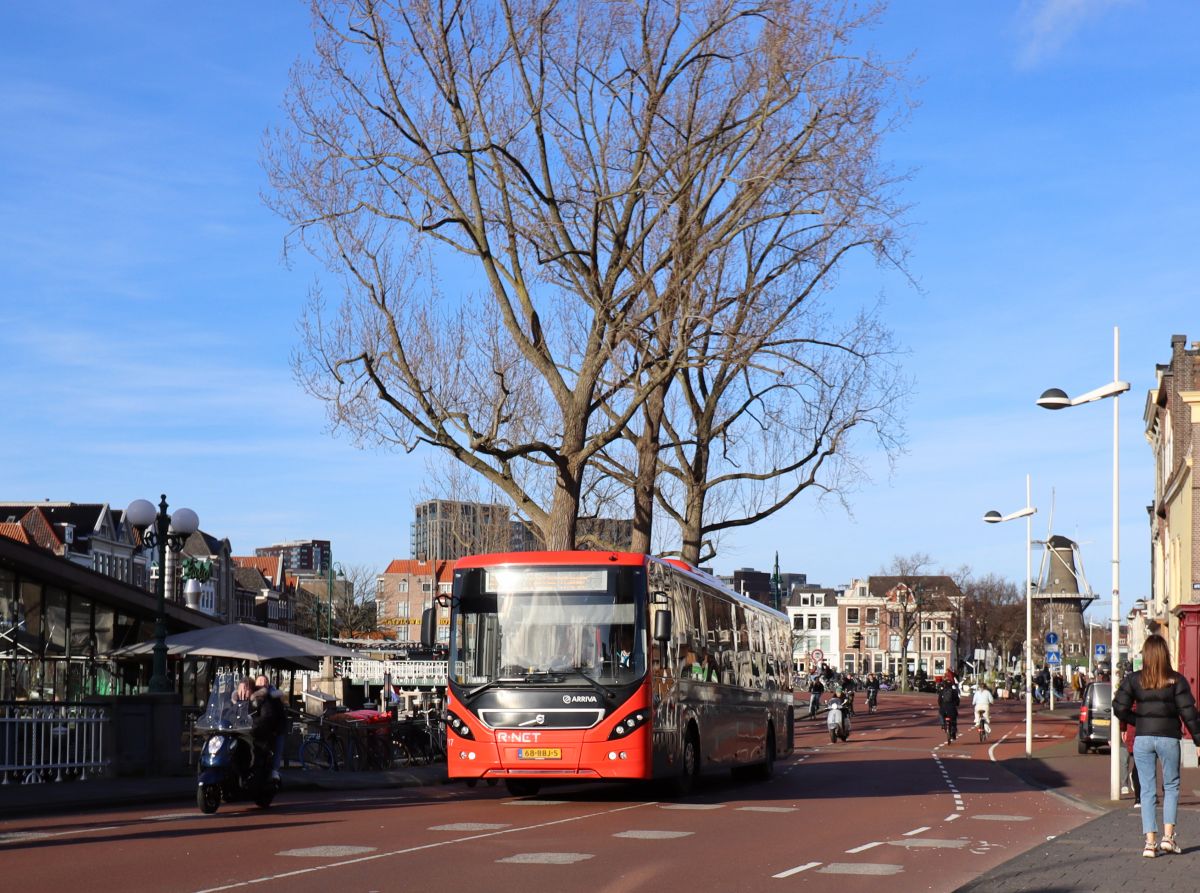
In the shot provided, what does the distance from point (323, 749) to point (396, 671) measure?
45.9m

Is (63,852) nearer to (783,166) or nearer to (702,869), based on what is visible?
(702,869)

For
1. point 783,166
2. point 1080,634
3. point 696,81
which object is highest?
point 696,81

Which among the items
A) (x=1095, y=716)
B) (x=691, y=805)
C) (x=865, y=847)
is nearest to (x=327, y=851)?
(x=865, y=847)

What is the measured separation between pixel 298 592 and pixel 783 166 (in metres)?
140

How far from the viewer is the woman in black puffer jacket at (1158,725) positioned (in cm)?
1306

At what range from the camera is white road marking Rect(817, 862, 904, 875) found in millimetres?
12562

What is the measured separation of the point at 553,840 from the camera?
14.8m

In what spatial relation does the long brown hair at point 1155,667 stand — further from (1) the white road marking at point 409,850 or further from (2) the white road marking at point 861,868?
(1) the white road marking at point 409,850

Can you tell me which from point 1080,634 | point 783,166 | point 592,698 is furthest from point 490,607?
point 1080,634

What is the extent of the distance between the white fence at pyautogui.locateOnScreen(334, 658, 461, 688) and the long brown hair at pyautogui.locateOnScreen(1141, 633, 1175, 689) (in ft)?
181

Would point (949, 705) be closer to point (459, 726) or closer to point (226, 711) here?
point (459, 726)

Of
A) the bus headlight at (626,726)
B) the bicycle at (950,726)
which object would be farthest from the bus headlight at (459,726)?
the bicycle at (950,726)

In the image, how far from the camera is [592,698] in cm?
1878

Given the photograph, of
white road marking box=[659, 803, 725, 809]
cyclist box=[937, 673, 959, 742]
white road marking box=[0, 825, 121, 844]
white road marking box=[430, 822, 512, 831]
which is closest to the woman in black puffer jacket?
white road marking box=[430, 822, 512, 831]
